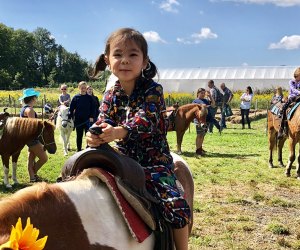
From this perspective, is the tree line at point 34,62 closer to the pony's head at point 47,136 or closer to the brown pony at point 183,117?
the brown pony at point 183,117

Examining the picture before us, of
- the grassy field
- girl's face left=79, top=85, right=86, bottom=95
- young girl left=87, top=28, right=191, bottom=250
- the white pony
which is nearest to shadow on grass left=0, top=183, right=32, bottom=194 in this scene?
the grassy field

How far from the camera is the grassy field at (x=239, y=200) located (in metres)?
4.97

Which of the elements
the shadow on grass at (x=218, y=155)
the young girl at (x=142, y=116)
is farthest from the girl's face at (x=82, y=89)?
the young girl at (x=142, y=116)

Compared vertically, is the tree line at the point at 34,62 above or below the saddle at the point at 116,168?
above

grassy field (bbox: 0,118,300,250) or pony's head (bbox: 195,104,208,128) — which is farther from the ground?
pony's head (bbox: 195,104,208,128)

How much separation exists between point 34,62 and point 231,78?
240ft

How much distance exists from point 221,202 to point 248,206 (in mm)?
465

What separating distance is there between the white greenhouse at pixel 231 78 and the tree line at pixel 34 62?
38.8 meters

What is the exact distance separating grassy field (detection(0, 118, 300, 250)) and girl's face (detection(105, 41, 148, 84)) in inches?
121


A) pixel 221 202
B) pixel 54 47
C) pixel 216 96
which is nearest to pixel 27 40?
pixel 54 47

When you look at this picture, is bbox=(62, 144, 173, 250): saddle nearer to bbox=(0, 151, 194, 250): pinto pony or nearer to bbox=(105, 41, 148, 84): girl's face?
bbox=(0, 151, 194, 250): pinto pony

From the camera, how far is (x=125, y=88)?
2447 mm

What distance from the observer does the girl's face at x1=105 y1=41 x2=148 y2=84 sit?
227 centimetres

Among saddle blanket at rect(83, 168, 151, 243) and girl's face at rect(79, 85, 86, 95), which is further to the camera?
girl's face at rect(79, 85, 86, 95)
